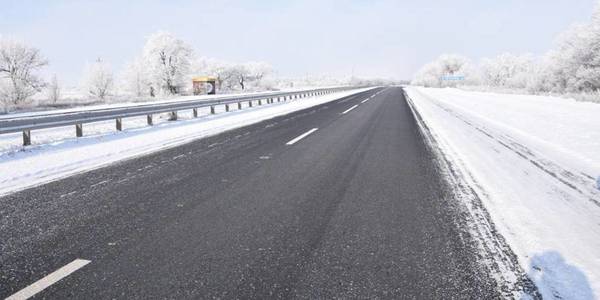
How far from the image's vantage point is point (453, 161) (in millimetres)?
6504

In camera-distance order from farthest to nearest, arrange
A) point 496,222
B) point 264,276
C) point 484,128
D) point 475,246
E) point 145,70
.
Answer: point 145,70, point 484,128, point 496,222, point 475,246, point 264,276

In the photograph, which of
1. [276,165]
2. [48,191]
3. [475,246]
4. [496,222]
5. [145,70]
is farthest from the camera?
[145,70]

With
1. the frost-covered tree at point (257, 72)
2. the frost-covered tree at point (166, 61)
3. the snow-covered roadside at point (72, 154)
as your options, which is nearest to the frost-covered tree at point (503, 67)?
the frost-covered tree at point (166, 61)

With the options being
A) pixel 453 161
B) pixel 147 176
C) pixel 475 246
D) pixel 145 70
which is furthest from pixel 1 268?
pixel 145 70

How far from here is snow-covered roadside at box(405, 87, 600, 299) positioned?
270cm

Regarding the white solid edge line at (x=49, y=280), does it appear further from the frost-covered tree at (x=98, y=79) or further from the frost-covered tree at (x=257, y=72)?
the frost-covered tree at (x=257, y=72)

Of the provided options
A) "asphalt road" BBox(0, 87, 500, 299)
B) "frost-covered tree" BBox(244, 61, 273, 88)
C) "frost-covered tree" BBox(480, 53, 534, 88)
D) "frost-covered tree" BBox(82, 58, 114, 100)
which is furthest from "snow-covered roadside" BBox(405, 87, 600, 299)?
"frost-covered tree" BBox(244, 61, 273, 88)

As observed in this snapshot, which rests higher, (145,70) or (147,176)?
(145,70)

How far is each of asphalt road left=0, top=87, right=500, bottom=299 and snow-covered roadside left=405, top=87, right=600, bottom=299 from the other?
477 millimetres

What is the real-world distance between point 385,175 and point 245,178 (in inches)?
85.6

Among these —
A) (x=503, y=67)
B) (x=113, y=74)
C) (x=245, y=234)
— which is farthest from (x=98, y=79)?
(x=503, y=67)

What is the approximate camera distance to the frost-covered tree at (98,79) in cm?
5891

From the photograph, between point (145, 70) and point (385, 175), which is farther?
point (145, 70)

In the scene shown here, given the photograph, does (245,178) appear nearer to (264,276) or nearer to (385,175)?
(385,175)
